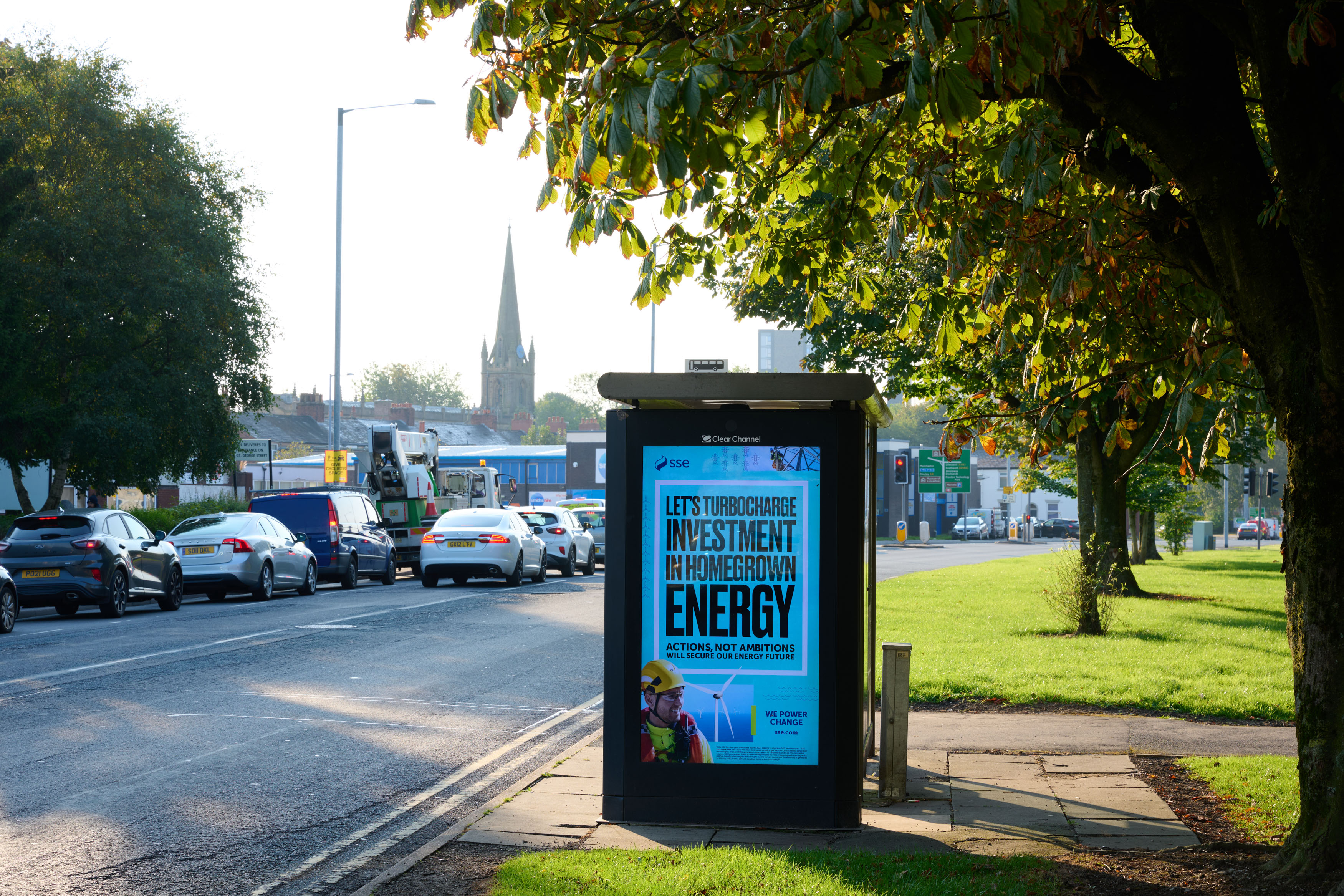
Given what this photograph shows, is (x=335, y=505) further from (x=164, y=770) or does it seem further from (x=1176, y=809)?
(x=1176, y=809)

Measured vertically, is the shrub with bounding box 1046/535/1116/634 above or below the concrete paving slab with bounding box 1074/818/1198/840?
above

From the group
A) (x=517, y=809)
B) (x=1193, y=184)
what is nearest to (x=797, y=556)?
(x=517, y=809)

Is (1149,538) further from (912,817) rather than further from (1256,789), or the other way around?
(912,817)

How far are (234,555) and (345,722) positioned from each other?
523 inches

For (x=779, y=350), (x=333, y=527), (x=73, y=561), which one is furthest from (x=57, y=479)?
(x=779, y=350)

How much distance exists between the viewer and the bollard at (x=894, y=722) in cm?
684

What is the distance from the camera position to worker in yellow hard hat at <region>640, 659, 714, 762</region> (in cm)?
634

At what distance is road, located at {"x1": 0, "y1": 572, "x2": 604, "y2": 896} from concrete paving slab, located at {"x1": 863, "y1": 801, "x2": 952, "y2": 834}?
226 centimetres

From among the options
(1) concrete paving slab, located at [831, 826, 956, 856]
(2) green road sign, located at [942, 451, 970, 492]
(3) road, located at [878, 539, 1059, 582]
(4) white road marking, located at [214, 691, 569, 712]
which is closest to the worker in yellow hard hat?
(1) concrete paving slab, located at [831, 826, 956, 856]

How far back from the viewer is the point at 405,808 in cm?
711

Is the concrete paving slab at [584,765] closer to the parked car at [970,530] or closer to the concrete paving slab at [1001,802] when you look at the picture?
the concrete paving slab at [1001,802]

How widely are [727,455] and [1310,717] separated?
2852mm

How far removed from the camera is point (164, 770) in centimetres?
777

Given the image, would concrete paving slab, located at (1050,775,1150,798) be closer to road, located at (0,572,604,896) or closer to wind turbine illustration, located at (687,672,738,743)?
wind turbine illustration, located at (687,672,738,743)
